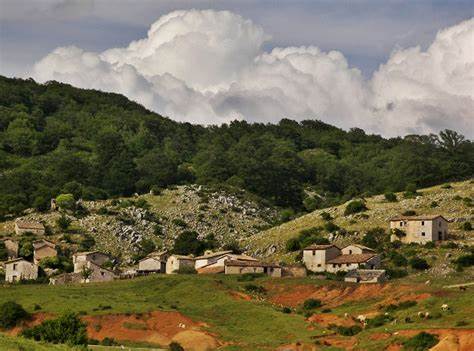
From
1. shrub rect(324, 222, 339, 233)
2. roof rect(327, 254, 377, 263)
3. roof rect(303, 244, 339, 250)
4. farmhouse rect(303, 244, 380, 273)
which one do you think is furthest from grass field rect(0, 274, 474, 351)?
shrub rect(324, 222, 339, 233)

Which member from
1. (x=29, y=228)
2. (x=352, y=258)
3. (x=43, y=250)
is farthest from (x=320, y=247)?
(x=29, y=228)

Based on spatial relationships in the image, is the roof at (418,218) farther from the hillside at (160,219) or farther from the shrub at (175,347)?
the shrub at (175,347)

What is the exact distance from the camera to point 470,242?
402 ft

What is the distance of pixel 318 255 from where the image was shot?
402 feet

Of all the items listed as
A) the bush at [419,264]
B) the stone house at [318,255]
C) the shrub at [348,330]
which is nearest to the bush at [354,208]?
the stone house at [318,255]

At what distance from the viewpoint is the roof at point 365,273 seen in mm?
110375

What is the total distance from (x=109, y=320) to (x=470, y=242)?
47.9 m

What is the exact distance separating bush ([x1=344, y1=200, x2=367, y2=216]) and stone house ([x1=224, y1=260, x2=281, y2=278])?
25.0m

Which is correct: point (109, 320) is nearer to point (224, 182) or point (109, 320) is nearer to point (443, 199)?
point (443, 199)

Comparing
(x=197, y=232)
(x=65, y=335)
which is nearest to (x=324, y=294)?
(x=65, y=335)

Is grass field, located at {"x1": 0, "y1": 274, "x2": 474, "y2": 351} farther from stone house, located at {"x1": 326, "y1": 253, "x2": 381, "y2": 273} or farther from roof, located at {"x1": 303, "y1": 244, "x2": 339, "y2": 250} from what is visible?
roof, located at {"x1": 303, "y1": 244, "x2": 339, "y2": 250}

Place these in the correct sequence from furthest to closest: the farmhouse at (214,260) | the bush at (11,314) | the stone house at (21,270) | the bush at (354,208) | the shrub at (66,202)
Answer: the shrub at (66,202), the bush at (354,208), the farmhouse at (214,260), the stone house at (21,270), the bush at (11,314)

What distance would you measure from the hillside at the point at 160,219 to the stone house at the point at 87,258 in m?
6.33

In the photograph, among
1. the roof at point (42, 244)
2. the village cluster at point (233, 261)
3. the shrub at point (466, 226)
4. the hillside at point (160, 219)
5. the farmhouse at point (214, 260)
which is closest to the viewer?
the village cluster at point (233, 261)
